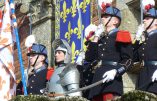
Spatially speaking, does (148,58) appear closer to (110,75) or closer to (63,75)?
(110,75)

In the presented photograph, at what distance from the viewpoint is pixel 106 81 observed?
707 centimetres

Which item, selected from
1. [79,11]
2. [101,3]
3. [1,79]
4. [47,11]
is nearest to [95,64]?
[101,3]

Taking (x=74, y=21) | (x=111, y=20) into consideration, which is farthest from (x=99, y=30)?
(x=74, y=21)

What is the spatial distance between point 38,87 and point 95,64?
1.05 meters

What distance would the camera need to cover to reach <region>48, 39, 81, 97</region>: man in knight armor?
760 cm

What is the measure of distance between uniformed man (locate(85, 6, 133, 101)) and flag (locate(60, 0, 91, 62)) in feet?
6.67

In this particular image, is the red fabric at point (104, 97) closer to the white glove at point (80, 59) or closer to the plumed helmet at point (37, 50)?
the white glove at point (80, 59)

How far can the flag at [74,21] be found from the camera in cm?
998

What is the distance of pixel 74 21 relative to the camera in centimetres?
1039

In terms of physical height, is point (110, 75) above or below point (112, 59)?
below

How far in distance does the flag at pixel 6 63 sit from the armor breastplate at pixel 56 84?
0.67 m

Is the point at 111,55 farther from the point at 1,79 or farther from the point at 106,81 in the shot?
the point at 1,79

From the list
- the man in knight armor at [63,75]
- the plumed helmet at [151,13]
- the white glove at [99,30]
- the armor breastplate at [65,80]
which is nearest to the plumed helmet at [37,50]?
the man in knight armor at [63,75]

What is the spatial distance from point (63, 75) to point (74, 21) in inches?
112
